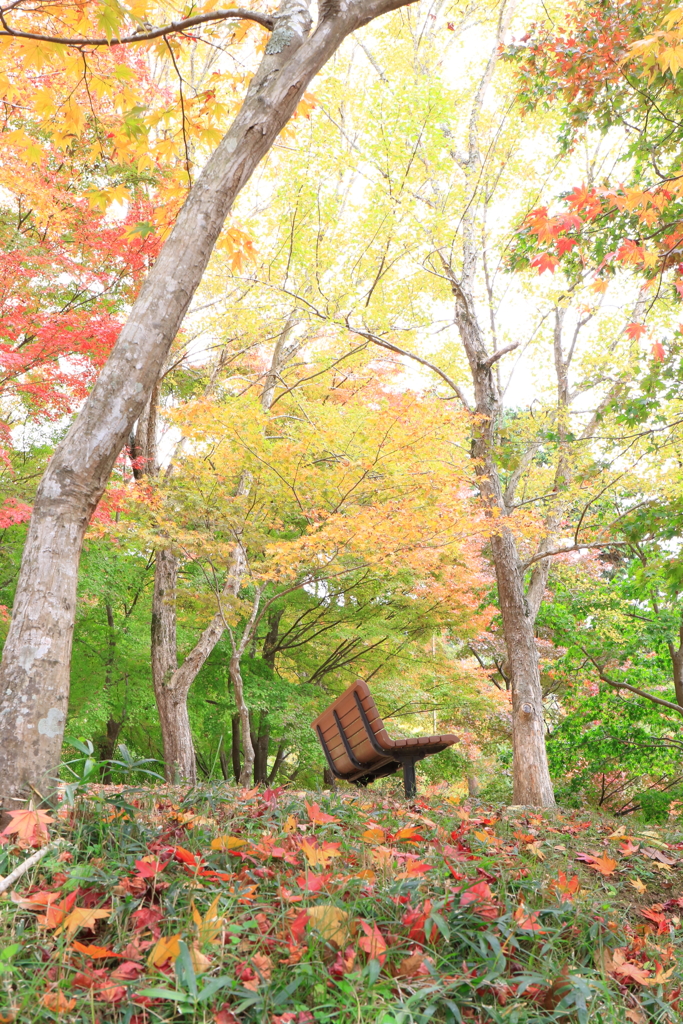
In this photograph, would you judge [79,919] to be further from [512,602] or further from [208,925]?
[512,602]

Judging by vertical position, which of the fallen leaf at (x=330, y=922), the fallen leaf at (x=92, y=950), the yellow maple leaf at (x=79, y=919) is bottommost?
the fallen leaf at (x=330, y=922)

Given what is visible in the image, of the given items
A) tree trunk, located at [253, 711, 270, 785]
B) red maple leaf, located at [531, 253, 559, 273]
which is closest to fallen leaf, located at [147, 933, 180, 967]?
red maple leaf, located at [531, 253, 559, 273]

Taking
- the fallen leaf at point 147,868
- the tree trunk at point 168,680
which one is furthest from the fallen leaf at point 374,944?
the tree trunk at point 168,680

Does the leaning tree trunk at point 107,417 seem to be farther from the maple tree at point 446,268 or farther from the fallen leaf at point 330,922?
the maple tree at point 446,268

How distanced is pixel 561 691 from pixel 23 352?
9.99 metres

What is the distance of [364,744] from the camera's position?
4.89m

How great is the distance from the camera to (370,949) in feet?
4.94

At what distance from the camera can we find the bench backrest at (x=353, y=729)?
4770mm

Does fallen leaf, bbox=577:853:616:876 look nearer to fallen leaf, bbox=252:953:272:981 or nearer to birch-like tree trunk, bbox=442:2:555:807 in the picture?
fallen leaf, bbox=252:953:272:981

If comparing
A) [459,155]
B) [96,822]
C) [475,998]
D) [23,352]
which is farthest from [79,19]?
[459,155]

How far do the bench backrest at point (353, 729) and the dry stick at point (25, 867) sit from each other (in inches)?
117

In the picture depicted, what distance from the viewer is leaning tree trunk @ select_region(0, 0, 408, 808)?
244 centimetres

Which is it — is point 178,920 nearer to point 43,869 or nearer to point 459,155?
point 43,869

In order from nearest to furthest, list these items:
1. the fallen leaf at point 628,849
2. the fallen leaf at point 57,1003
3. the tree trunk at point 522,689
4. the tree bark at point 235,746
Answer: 1. the fallen leaf at point 57,1003
2. the fallen leaf at point 628,849
3. the tree trunk at point 522,689
4. the tree bark at point 235,746
